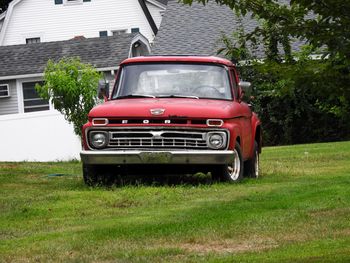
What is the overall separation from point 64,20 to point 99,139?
4216cm

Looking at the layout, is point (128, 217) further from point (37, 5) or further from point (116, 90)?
point (37, 5)

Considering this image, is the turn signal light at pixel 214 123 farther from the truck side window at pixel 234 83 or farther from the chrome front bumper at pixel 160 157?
the truck side window at pixel 234 83

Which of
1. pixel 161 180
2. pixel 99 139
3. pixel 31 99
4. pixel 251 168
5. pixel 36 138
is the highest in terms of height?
pixel 99 139

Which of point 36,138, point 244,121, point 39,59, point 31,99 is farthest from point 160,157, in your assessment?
point 31,99

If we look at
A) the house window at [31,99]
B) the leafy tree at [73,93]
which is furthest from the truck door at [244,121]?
the house window at [31,99]

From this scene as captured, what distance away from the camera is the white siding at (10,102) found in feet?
157

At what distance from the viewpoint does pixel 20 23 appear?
57.0 m

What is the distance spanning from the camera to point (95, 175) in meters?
15.9

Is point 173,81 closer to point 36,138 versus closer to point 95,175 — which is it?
point 95,175

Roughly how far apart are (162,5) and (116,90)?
42.2 m

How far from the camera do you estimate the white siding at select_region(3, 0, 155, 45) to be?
56.4 metres

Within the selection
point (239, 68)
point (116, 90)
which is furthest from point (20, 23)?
point (116, 90)

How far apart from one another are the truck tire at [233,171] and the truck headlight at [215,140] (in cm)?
43

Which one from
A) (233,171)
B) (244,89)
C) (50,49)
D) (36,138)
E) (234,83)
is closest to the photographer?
(233,171)
